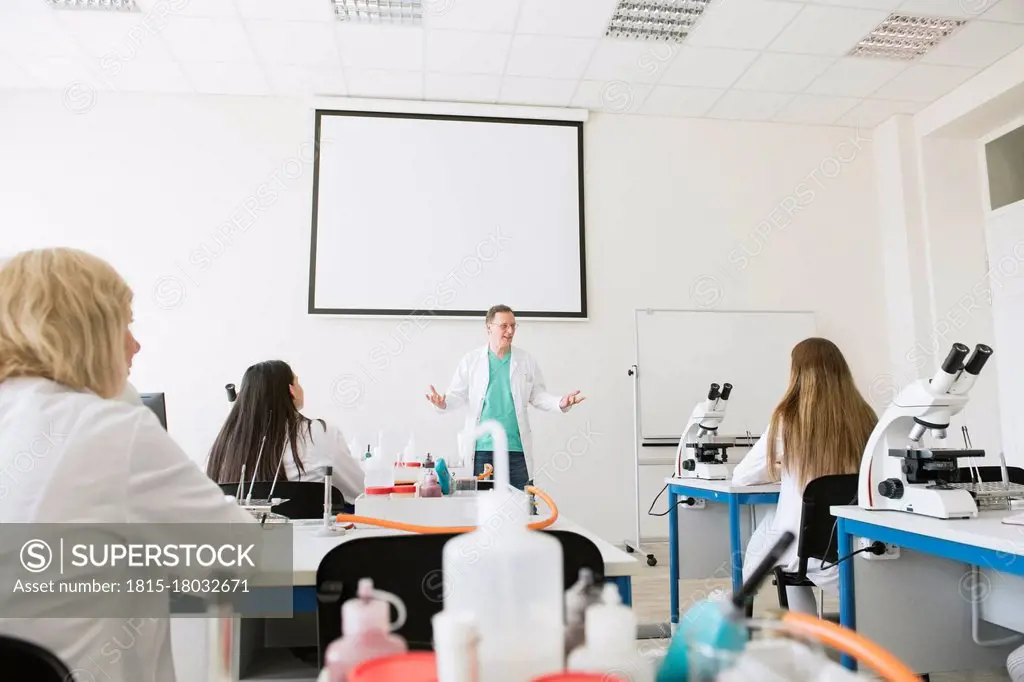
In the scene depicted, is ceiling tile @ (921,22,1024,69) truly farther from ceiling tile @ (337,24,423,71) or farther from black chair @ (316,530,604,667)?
black chair @ (316,530,604,667)

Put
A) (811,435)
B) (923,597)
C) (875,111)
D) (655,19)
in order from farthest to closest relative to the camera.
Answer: (875,111) < (655,19) < (811,435) < (923,597)

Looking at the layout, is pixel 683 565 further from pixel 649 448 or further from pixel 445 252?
pixel 445 252

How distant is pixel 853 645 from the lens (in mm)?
466

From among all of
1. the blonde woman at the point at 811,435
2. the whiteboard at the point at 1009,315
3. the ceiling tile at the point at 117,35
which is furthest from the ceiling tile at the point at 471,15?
the whiteboard at the point at 1009,315

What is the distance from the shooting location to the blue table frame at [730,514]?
280 cm

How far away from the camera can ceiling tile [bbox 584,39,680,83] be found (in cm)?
433

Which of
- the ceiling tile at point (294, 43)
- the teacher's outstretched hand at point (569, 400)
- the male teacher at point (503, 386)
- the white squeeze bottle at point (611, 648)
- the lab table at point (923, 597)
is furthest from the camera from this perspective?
the ceiling tile at point (294, 43)

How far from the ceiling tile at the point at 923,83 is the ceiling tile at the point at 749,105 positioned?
2.19 ft


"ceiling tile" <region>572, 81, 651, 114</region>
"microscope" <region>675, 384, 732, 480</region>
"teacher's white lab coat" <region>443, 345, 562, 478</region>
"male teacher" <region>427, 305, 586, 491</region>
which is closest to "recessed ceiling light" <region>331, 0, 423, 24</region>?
"ceiling tile" <region>572, 81, 651, 114</region>

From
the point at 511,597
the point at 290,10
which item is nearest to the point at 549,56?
the point at 290,10

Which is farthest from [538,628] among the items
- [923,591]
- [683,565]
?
[683,565]

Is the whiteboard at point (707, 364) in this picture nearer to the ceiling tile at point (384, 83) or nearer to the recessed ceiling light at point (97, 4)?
the ceiling tile at point (384, 83)

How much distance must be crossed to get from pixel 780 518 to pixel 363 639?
2.36 m

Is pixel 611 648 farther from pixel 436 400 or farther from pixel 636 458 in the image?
pixel 636 458
